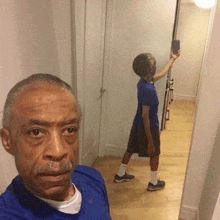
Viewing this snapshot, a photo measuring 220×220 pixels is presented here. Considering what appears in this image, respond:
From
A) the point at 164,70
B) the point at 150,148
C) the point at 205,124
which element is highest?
the point at 164,70

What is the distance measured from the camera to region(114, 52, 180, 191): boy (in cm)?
198

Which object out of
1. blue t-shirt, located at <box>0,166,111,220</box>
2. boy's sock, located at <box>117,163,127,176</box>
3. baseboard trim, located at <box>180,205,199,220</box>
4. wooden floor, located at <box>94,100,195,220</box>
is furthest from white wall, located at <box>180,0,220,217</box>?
blue t-shirt, located at <box>0,166,111,220</box>

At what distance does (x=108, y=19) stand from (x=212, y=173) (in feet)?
5.13

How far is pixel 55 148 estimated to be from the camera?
647 mm

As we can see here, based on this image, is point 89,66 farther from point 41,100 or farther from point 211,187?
point 41,100

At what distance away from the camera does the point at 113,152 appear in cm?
278

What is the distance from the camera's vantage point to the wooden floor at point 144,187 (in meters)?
2.00

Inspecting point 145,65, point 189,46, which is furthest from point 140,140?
point 189,46

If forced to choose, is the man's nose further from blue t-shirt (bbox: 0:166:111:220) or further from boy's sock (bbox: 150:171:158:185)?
boy's sock (bbox: 150:171:158:185)

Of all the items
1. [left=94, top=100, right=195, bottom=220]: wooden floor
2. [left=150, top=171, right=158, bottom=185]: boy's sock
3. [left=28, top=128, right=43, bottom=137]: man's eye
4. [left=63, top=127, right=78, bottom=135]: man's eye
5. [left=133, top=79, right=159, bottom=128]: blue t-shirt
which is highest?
[left=28, top=128, right=43, bottom=137]: man's eye

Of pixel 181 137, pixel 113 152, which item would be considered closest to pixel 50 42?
pixel 113 152

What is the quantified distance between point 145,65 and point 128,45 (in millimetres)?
398

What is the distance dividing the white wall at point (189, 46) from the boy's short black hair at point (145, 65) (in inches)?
115

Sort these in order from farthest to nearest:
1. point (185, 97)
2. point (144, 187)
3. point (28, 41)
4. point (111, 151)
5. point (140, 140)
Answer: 1. point (185, 97)
2. point (111, 151)
3. point (144, 187)
4. point (140, 140)
5. point (28, 41)
